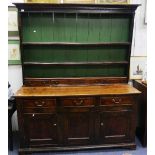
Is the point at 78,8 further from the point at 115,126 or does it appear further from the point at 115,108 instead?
the point at 115,126

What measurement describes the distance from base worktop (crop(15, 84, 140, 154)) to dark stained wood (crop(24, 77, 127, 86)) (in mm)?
186

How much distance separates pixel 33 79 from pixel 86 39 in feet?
3.04

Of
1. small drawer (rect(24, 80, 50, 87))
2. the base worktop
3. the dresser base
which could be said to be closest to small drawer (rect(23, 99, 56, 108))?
the base worktop

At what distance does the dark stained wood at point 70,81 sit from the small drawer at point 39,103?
0.44 meters

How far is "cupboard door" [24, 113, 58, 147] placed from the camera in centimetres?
237

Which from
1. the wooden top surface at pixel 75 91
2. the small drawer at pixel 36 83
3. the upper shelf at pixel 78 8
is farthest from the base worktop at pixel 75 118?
the upper shelf at pixel 78 8

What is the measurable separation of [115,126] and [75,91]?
0.68 meters

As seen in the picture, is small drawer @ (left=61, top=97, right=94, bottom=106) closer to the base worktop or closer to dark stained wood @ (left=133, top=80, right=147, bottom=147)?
the base worktop

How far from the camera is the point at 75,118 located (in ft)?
7.90

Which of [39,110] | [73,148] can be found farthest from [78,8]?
[73,148]

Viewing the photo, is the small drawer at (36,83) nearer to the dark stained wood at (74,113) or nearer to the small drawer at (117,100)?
the dark stained wood at (74,113)

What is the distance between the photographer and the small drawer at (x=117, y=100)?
2400 mm

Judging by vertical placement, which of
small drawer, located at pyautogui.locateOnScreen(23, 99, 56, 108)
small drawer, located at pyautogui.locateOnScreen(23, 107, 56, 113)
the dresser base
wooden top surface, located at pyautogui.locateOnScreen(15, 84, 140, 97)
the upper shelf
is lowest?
the dresser base
